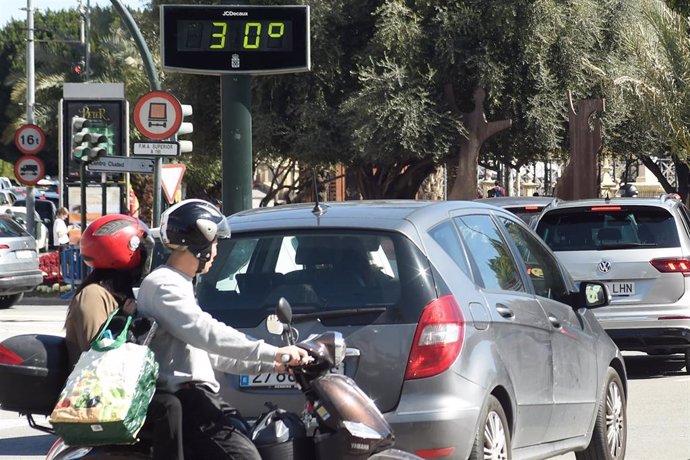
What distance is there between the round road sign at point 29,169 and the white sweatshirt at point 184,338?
2584 centimetres

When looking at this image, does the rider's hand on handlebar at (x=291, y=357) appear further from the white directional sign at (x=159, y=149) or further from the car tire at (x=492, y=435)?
the white directional sign at (x=159, y=149)

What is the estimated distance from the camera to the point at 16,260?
23234 mm

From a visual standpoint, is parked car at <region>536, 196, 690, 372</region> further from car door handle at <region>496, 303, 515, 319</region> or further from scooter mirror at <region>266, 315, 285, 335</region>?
scooter mirror at <region>266, 315, 285, 335</region>

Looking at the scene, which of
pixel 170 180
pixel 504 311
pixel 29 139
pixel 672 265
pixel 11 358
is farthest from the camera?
pixel 29 139

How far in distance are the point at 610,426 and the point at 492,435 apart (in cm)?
199

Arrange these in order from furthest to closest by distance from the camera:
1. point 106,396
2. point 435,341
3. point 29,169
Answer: point 29,169
point 435,341
point 106,396

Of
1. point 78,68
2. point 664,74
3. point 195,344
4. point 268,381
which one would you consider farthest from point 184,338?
point 78,68

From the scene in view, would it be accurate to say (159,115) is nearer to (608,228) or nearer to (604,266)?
(608,228)

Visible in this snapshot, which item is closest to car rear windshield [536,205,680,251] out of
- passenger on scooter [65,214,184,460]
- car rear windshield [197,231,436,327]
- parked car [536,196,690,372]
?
parked car [536,196,690,372]

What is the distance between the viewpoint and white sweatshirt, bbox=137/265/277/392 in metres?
4.49

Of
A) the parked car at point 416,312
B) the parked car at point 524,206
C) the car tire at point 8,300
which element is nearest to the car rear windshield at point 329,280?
the parked car at point 416,312

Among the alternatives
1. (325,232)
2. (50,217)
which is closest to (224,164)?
(325,232)

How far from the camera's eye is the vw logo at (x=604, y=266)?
501 inches

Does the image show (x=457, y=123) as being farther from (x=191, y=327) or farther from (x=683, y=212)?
(x=191, y=327)
